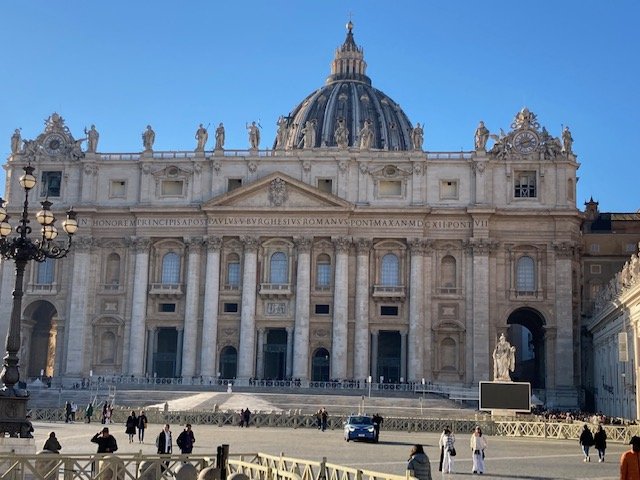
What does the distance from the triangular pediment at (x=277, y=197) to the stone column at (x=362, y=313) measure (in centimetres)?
327

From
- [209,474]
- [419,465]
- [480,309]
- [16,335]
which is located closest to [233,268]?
[480,309]

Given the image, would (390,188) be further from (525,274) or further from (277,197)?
(525,274)

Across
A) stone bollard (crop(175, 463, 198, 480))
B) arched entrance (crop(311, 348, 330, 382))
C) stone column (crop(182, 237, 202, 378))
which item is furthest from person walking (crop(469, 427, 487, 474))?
stone column (crop(182, 237, 202, 378))

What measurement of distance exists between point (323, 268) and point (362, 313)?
14.5 ft

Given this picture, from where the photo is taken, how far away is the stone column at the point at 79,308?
71438 millimetres

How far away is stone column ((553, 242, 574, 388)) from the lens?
224ft

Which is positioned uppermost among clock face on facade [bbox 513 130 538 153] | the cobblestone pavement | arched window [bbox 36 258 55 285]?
clock face on facade [bbox 513 130 538 153]

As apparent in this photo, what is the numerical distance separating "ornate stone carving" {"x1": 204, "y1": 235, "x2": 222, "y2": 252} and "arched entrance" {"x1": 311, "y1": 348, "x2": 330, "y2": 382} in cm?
1017

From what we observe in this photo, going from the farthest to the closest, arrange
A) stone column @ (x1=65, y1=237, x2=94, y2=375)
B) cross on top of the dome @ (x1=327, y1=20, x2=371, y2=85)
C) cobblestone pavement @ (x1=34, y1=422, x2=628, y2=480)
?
cross on top of the dome @ (x1=327, y1=20, x2=371, y2=85), stone column @ (x1=65, y1=237, x2=94, y2=375), cobblestone pavement @ (x1=34, y1=422, x2=628, y2=480)

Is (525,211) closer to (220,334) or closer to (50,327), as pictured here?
(220,334)

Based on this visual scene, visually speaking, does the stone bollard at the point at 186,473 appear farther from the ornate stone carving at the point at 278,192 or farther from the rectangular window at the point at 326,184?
the rectangular window at the point at 326,184

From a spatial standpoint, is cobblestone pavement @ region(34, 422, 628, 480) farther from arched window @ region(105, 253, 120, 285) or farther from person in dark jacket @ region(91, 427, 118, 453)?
arched window @ region(105, 253, 120, 285)

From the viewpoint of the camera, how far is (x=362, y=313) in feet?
230

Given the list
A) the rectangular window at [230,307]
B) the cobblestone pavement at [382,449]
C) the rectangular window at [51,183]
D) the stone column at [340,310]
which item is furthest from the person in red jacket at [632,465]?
the rectangular window at [51,183]
